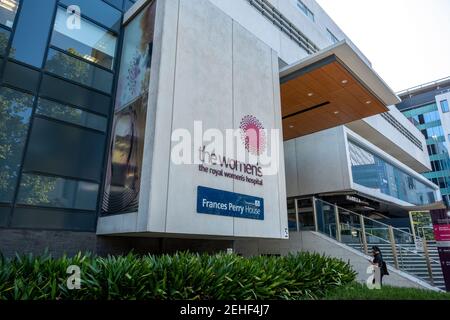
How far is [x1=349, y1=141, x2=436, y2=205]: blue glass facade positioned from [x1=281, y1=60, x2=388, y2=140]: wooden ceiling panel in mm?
3605

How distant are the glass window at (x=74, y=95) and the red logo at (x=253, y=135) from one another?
15.2ft

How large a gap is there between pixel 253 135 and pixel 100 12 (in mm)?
6819

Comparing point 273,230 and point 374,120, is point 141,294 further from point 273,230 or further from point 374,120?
point 374,120

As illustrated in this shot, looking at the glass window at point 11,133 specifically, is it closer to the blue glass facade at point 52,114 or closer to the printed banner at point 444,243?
the blue glass facade at point 52,114

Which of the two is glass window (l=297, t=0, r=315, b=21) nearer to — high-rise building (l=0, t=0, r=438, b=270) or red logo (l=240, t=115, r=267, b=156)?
high-rise building (l=0, t=0, r=438, b=270)

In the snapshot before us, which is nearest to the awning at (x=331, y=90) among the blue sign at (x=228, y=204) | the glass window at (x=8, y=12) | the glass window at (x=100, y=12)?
the blue sign at (x=228, y=204)

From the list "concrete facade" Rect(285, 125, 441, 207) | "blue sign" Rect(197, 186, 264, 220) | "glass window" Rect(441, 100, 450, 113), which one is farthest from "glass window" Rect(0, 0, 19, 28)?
"glass window" Rect(441, 100, 450, 113)

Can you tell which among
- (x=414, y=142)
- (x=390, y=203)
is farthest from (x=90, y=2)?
(x=414, y=142)

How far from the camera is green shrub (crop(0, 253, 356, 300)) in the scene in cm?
483

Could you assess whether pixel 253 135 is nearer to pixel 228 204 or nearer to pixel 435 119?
pixel 228 204

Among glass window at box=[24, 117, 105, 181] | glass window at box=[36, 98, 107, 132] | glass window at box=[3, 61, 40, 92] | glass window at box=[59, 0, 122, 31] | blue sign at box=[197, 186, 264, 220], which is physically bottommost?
blue sign at box=[197, 186, 264, 220]

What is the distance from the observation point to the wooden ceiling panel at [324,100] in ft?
44.2
